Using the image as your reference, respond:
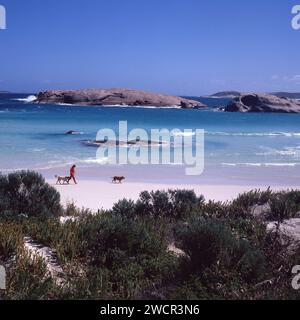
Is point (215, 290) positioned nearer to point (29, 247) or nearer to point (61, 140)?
point (29, 247)

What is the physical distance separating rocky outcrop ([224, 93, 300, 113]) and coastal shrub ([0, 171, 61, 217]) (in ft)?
291

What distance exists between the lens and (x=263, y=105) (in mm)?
94938

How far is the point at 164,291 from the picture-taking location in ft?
18.7

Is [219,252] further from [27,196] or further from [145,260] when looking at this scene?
[27,196]

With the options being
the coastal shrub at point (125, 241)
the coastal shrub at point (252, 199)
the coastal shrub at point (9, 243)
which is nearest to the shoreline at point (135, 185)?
the coastal shrub at point (252, 199)

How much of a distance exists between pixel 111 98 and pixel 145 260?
337 feet

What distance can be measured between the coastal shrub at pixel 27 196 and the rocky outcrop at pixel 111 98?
96.9m

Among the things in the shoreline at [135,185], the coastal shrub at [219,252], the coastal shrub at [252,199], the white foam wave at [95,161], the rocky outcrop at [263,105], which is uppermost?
the rocky outcrop at [263,105]

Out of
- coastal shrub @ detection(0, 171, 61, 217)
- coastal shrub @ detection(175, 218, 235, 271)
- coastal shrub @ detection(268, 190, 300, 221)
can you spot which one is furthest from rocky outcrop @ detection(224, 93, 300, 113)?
coastal shrub @ detection(175, 218, 235, 271)

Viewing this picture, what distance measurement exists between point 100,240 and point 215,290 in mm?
1976

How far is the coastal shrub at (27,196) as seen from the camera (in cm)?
870

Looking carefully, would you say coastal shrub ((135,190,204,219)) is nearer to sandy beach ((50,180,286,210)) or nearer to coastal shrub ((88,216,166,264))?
coastal shrub ((88,216,166,264))

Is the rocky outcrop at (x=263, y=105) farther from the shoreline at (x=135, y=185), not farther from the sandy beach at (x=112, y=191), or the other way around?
the sandy beach at (x=112, y=191)

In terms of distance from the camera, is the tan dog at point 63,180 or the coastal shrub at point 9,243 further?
the tan dog at point 63,180
